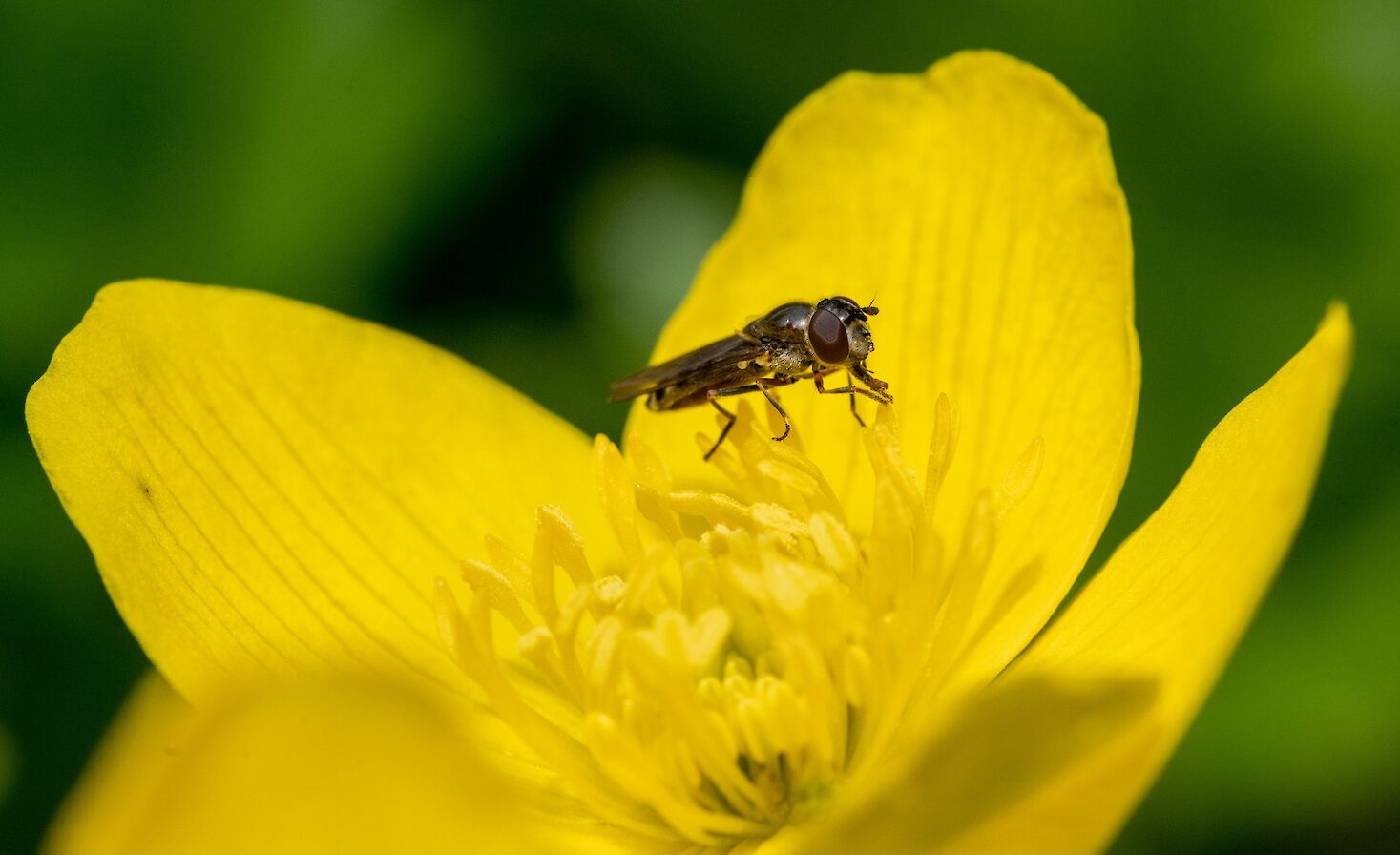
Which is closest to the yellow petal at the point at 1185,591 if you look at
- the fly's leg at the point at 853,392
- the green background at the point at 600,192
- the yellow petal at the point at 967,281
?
the yellow petal at the point at 967,281

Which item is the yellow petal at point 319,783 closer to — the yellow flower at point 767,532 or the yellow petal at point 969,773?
the yellow flower at point 767,532

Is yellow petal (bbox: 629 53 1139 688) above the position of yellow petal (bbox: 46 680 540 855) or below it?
above

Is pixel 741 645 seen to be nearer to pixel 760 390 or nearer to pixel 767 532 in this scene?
pixel 767 532

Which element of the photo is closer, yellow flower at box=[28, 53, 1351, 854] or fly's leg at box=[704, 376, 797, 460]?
yellow flower at box=[28, 53, 1351, 854]

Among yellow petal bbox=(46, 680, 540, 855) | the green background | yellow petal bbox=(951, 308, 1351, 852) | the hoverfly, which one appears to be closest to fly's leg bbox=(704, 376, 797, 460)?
the hoverfly

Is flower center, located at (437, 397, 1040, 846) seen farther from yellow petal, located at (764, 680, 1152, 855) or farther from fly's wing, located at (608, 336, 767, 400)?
yellow petal, located at (764, 680, 1152, 855)

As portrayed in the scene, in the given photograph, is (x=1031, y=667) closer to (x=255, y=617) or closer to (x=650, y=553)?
(x=650, y=553)

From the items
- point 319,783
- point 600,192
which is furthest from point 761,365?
point 319,783

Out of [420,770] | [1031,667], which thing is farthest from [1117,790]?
[420,770]
